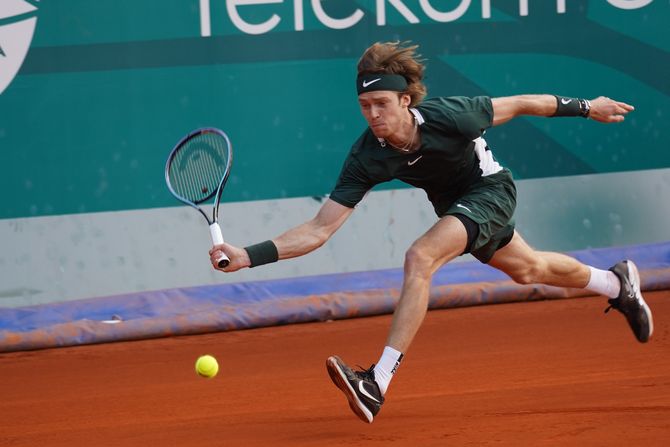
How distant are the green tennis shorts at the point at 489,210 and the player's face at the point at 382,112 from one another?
0.40m

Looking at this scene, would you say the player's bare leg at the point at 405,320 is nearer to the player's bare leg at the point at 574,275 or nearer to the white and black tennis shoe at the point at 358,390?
the white and black tennis shoe at the point at 358,390

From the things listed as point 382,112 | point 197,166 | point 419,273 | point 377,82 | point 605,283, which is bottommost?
point 605,283

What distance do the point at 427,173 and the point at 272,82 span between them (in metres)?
2.61

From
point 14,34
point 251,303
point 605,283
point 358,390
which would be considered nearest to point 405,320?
point 358,390

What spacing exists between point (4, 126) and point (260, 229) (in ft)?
5.24

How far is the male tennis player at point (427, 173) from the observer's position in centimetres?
410

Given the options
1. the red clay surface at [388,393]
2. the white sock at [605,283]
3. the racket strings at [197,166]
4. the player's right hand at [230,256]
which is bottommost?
the red clay surface at [388,393]

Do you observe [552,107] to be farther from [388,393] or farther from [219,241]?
[219,241]

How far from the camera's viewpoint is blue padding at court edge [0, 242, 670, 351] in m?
6.39

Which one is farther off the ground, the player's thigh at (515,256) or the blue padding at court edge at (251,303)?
the player's thigh at (515,256)

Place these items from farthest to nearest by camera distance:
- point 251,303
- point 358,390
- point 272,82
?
point 272,82, point 251,303, point 358,390

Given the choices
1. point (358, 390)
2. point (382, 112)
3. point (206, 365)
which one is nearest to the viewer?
point (358, 390)

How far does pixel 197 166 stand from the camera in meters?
4.45

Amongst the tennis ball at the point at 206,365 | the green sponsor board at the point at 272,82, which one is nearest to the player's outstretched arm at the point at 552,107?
the tennis ball at the point at 206,365
